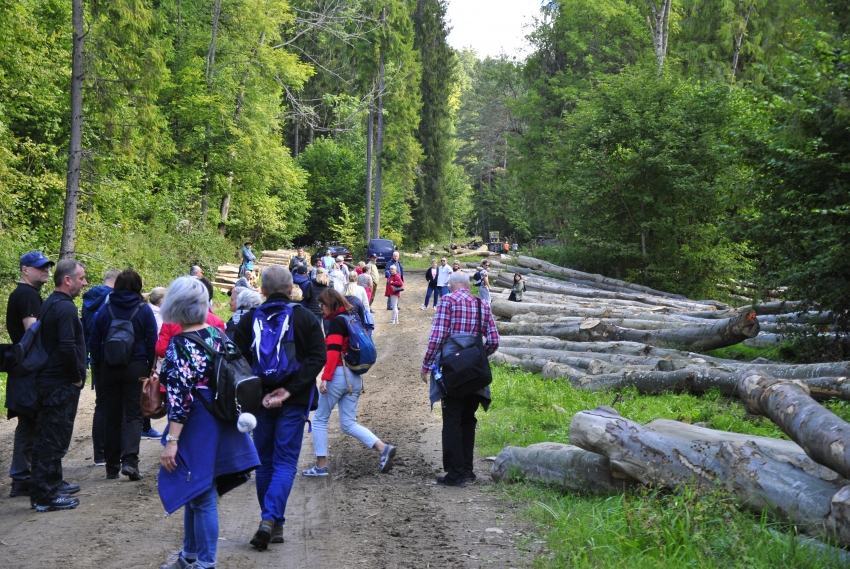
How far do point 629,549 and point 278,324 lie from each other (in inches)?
116

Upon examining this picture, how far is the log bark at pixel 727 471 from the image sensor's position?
16.4ft

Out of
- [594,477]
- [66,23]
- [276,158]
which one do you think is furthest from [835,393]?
[276,158]

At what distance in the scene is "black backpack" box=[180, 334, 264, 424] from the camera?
4797 millimetres

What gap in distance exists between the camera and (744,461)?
558cm

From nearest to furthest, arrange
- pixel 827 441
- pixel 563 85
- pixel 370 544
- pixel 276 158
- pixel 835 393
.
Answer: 1. pixel 827 441
2. pixel 370 544
3. pixel 835 393
4. pixel 276 158
5. pixel 563 85

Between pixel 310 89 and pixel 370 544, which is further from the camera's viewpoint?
pixel 310 89

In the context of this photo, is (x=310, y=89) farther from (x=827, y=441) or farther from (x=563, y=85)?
(x=827, y=441)

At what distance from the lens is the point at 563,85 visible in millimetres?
47562

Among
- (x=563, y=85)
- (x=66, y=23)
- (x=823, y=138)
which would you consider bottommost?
(x=823, y=138)

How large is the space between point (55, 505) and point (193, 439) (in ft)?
Answer: 8.43

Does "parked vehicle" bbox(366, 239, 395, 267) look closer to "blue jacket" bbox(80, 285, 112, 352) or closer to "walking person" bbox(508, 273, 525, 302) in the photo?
"walking person" bbox(508, 273, 525, 302)

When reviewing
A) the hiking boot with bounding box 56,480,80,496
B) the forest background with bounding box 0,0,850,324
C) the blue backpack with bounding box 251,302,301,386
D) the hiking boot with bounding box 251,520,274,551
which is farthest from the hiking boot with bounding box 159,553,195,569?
the forest background with bounding box 0,0,850,324

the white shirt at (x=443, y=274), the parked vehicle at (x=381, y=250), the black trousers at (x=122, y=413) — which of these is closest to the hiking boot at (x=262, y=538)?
the black trousers at (x=122, y=413)

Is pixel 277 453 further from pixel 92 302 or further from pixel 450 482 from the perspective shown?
pixel 92 302
